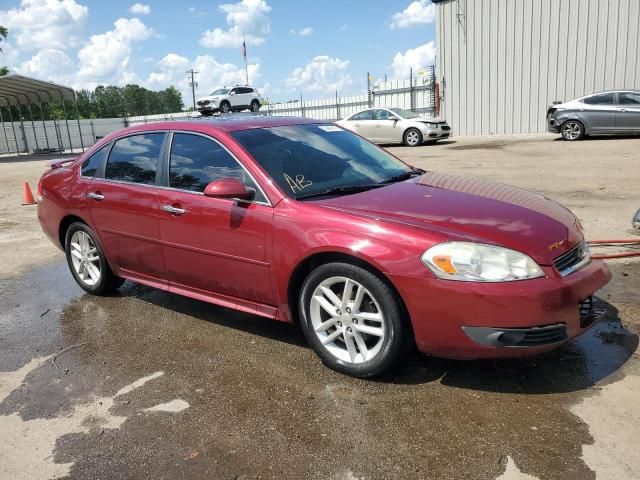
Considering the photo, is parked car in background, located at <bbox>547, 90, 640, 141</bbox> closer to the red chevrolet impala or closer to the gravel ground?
the gravel ground

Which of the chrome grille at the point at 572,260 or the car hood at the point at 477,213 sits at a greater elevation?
the car hood at the point at 477,213

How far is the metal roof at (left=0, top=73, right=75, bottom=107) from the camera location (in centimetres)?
2897

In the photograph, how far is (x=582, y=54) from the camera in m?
22.1

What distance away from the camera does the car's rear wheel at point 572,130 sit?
1783 cm

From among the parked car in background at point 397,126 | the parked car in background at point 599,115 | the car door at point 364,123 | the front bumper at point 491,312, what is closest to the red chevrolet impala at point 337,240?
the front bumper at point 491,312

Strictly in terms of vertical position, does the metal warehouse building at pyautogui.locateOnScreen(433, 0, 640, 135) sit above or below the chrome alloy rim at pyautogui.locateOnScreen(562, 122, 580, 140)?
above

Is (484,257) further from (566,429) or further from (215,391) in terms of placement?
(215,391)

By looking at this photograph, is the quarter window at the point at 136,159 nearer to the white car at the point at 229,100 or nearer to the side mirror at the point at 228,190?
the side mirror at the point at 228,190

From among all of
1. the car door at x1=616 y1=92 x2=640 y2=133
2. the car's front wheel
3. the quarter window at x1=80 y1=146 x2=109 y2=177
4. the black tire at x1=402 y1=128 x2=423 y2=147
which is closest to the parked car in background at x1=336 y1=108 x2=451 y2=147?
the black tire at x1=402 y1=128 x2=423 y2=147

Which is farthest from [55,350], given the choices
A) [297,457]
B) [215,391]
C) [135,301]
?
[297,457]

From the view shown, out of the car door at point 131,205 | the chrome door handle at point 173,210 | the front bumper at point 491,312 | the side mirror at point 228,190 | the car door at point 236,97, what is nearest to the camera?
the front bumper at point 491,312

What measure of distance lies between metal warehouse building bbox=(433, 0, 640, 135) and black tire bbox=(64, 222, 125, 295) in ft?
72.2

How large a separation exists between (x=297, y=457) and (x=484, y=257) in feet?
4.56

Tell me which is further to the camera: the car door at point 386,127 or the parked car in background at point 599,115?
the car door at point 386,127
